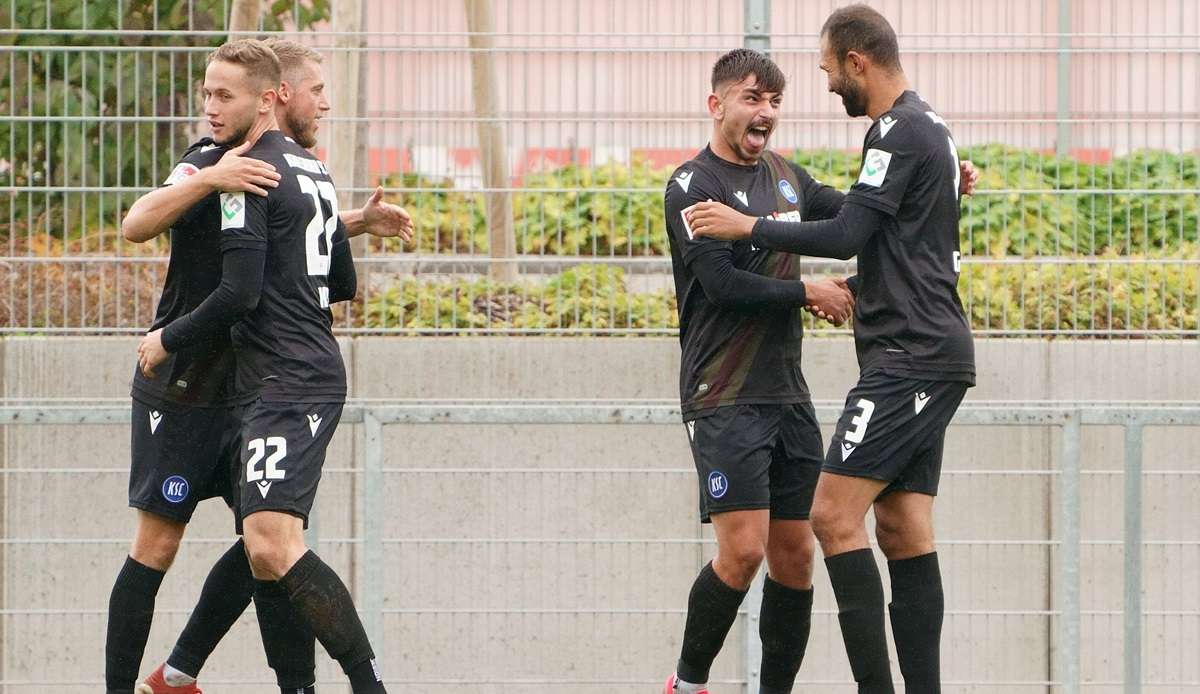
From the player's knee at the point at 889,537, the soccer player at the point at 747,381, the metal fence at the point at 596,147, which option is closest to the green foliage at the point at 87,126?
the metal fence at the point at 596,147

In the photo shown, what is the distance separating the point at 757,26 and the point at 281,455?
2812 millimetres

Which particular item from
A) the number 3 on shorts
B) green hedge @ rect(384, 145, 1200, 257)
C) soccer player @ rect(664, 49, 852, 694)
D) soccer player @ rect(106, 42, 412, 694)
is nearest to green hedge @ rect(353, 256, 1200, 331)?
green hedge @ rect(384, 145, 1200, 257)

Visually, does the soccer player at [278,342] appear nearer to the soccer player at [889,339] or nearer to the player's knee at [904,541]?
the soccer player at [889,339]

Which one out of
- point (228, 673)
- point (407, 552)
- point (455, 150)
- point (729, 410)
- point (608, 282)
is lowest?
point (228, 673)

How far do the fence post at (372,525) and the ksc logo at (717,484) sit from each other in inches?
50.2

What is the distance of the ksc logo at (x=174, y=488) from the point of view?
5180mm

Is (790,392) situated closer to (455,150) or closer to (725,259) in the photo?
(725,259)

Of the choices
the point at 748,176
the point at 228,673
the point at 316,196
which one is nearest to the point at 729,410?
Answer: the point at 748,176

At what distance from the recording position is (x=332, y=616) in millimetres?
4914

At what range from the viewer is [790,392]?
5.28 meters

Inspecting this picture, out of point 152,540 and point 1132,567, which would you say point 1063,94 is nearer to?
point 1132,567

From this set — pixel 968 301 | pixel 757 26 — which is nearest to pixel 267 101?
pixel 757 26

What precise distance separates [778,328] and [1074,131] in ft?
7.56

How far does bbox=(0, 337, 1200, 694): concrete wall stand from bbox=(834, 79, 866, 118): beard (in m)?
2.10
